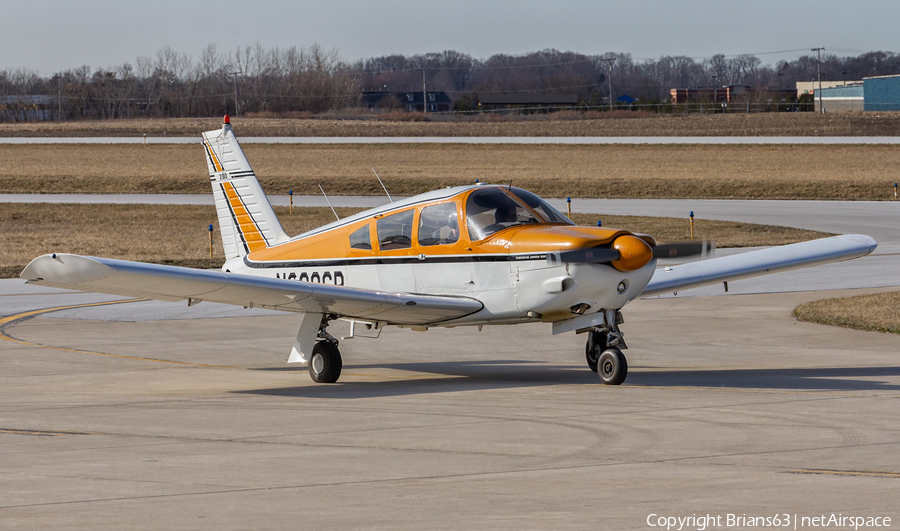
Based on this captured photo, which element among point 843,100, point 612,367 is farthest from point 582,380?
point 843,100

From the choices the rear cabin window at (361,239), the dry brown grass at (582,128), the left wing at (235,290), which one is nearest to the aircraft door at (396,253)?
the rear cabin window at (361,239)

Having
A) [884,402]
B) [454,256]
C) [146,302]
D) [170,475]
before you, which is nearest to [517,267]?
[454,256]

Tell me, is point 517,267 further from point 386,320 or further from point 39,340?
point 39,340

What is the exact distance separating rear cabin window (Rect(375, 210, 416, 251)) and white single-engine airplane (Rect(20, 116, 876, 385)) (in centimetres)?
2

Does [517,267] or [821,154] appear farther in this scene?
[821,154]

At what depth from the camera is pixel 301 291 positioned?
1103cm

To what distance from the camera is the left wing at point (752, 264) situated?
13438 mm

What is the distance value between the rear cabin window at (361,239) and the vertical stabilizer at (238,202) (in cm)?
204

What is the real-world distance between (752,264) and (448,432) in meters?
6.56

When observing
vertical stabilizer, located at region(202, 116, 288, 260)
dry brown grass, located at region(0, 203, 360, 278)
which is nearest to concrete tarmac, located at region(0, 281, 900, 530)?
vertical stabilizer, located at region(202, 116, 288, 260)

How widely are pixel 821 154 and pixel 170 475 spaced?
207ft

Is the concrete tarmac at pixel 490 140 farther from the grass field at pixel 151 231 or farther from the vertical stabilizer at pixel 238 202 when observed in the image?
the vertical stabilizer at pixel 238 202

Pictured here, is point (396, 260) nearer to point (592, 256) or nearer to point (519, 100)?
point (592, 256)

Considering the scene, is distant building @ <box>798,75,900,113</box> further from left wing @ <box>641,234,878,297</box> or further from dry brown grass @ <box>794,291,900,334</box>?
left wing @ <box>641,234,878,297</box>
